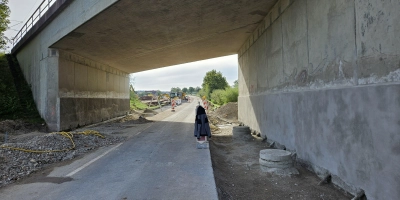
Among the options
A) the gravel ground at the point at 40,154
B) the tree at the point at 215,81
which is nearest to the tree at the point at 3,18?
the gravel ground at the point at 40,154

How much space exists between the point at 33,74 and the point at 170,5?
41.2ft

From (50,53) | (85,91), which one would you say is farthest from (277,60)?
(85,91)

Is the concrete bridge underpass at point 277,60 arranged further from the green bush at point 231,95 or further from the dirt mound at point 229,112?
the green bush at point 231,95

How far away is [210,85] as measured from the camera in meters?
62.5

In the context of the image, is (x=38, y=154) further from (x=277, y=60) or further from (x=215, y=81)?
(x=215, y=81)

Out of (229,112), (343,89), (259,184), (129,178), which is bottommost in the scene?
(259,184)

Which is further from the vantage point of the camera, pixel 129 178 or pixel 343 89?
pixel 129 178

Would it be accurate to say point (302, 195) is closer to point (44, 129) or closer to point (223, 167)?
point (223, 167)

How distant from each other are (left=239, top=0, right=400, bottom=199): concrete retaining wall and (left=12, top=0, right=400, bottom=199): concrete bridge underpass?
2cm

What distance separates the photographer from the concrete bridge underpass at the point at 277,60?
4086mm

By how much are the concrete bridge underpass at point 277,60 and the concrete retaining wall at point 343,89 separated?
0.8 inches

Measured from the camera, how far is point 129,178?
573 cm

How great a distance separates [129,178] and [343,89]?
4.85 metres

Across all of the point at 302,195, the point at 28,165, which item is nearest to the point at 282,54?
the point at 302,195
